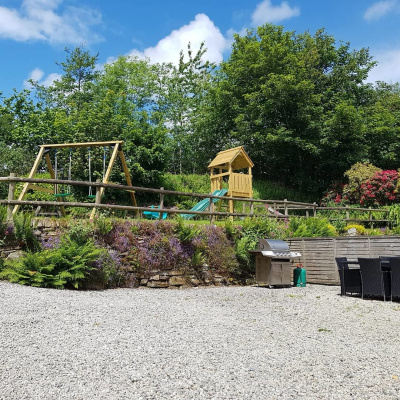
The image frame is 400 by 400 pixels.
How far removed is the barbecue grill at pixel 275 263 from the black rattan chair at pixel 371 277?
80.5 inches

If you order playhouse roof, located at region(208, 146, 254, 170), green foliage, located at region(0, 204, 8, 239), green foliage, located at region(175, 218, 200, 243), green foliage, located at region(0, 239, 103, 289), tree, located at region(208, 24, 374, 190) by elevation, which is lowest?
green foliage, located at region(0, 239, 103, 289)

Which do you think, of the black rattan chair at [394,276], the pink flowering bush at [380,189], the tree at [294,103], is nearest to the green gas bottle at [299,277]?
the black rattan chair at [394,276]

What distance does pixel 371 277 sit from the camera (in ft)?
29.1

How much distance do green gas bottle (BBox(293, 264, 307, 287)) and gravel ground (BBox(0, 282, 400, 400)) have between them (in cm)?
283

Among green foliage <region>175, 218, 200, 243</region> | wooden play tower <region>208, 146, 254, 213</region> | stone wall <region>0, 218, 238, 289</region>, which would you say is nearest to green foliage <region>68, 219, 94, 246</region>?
stone wall <region>0, 218, 238, 289</region>

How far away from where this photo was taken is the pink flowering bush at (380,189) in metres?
21.0

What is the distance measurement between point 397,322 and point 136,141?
17735 mm

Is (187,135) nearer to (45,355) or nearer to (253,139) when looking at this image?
(253,139)

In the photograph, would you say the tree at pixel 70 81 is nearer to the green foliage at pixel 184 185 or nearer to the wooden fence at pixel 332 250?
the green foliage at pixel 184 185

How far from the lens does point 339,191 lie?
25.1 m

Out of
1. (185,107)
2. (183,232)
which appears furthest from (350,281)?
(185,107)

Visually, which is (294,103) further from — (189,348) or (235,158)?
(189,348)

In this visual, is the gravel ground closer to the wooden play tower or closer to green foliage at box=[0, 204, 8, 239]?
green foliage at box=[0, 204, 8, 239]

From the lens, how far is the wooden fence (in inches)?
403
